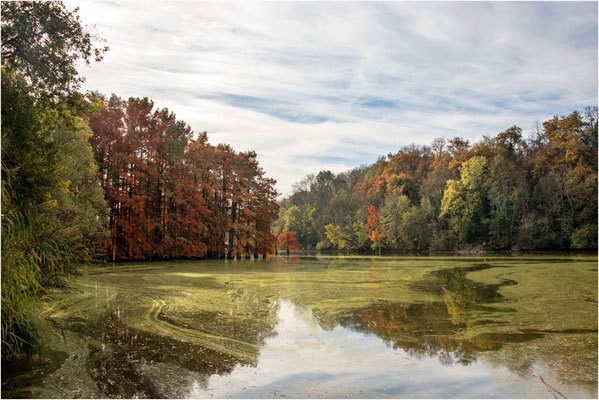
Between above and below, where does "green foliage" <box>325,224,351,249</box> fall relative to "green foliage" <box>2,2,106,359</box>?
below

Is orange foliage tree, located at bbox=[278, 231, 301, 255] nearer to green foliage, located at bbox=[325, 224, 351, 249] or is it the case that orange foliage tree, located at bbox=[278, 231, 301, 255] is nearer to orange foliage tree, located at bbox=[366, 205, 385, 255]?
orange foliage tree, located at bbox=[366, 205, 385, 255]

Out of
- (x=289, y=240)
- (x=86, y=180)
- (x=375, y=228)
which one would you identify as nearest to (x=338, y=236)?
(x=375, y=228)

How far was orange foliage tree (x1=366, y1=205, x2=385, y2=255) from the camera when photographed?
4038 centimetres

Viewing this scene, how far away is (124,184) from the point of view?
68.4 feet

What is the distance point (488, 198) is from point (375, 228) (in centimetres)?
1138

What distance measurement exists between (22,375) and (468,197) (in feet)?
117

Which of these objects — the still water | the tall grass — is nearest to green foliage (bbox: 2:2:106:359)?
the tall grass

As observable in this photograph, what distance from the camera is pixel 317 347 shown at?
4469 mm

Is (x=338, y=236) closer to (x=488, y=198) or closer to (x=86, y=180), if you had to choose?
(x=488, y=198)

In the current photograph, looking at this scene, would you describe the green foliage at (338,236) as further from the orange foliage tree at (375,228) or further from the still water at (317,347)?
the still water at (317,347)

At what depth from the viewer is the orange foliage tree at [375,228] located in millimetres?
40375

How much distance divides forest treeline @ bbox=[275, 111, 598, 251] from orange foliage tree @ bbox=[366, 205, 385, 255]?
0.10 meters

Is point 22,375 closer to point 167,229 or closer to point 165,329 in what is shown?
point 165,329

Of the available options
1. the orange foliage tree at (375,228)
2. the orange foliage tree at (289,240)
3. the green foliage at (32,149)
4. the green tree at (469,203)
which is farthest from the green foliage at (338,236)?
the green foliage at (32,149)
